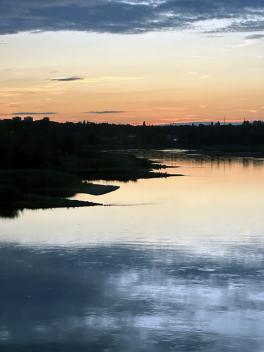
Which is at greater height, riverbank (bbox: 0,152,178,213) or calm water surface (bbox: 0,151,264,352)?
riverbank (bbox: 0,152,178,213)

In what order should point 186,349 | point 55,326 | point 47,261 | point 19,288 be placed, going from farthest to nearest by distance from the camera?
point 47,261, point 19,288, point 55,326, point 186,349

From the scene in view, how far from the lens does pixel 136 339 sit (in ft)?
63.3

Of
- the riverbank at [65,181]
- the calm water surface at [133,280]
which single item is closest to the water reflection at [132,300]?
the calm water surface at [133,280]

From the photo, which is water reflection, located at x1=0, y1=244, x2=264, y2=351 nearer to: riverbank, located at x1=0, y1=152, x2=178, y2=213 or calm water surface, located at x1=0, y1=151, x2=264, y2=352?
calm water surface, located at x1=0, y1=151, x2=264, y2=352

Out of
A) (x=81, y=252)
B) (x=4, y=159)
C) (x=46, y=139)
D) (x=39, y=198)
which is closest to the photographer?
(x=81, y=252)

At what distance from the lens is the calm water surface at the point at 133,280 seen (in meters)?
19.6

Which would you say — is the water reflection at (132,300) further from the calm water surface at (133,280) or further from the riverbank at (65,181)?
the riverbank at (65,181)

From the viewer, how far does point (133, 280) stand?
2666 cm

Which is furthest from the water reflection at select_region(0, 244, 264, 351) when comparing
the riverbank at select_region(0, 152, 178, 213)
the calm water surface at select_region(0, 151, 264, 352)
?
the riverbank at select_region(0, 152, 178, 213)

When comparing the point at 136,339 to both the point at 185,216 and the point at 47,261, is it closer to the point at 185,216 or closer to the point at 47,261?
the point at 47,261

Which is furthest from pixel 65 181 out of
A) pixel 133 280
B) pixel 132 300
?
pixel 132 300

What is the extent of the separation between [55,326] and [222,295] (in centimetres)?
692

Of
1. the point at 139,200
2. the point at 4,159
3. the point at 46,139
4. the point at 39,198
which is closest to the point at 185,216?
the point at 139,200

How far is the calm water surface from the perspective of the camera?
19609mm
